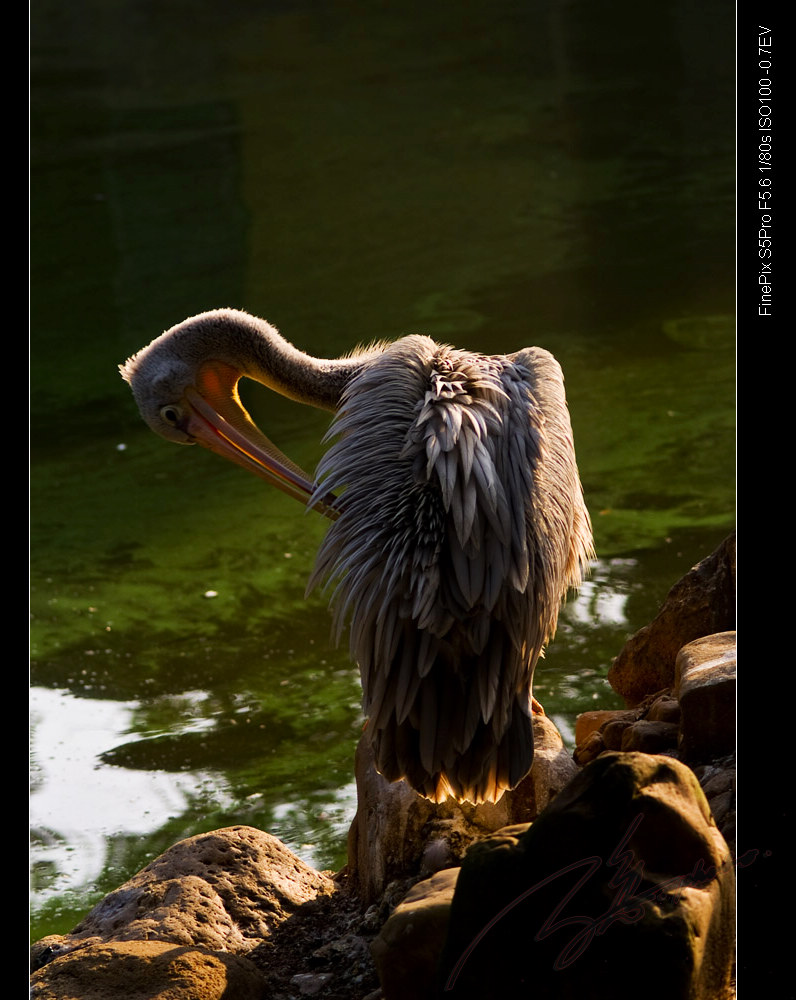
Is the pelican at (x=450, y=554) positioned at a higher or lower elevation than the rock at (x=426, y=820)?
higher

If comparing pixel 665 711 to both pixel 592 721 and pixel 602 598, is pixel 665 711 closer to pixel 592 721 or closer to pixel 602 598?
pixel 592 721

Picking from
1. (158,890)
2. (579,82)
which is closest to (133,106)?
(579,82)

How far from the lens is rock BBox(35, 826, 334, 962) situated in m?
2.63

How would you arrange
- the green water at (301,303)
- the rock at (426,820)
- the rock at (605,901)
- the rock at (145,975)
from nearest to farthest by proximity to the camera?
the rock at (605,901)
the rock at (145,975)
the rock at (426,820)
the green water at (301,303)

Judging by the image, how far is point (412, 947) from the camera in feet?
6.79

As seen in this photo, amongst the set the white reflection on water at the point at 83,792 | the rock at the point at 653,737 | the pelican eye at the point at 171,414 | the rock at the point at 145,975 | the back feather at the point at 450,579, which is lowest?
the white reflection on water at the point at 83,792

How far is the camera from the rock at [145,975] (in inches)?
89.4

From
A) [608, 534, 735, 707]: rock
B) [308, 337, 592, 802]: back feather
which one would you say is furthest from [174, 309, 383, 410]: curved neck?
[608, 534, 735, 707]: rock

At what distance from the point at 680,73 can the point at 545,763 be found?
896 cm

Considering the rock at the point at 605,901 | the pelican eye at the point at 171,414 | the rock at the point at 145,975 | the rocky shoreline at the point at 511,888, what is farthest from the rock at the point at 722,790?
the pelican eye at the point at 171,414

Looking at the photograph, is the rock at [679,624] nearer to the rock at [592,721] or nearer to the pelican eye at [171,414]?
the rock at [592,721]

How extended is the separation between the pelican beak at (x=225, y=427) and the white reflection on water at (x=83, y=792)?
901 mm
